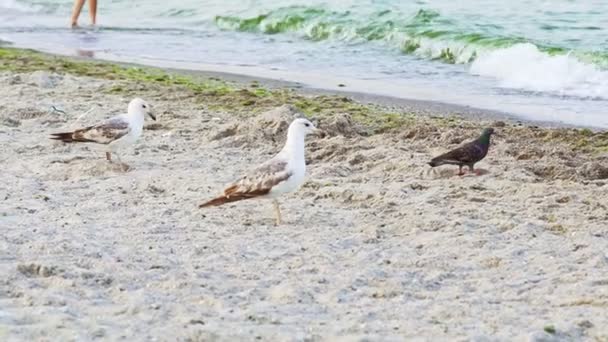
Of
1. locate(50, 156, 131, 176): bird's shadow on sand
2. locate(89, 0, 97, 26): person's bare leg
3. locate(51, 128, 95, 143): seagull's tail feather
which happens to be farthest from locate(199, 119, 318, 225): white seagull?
locate(89, 0, 97, 26): person's bare leg

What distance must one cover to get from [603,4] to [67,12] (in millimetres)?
9897

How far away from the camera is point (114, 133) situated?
30.6 feet

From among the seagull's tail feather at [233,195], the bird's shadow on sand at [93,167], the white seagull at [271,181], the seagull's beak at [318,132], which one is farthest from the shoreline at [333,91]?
the seagull's tail feather at [233,195]

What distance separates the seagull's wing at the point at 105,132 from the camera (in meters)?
9.32

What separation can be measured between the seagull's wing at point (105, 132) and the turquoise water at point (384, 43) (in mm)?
4438

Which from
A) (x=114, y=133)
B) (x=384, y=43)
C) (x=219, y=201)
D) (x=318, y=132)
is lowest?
(x=384, y=43)

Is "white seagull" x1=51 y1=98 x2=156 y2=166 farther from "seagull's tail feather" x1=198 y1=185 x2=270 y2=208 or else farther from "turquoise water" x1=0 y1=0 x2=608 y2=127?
"turquoise water" x1=0 y1=0 x2=608 y2=127

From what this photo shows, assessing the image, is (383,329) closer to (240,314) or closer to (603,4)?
(240,314)

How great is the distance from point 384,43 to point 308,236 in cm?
1163

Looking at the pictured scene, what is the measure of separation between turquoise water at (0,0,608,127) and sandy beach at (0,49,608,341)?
2.78 metres

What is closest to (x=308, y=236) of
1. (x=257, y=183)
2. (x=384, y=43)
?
(x=257, y=183)

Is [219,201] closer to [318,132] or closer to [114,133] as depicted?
[318,132]

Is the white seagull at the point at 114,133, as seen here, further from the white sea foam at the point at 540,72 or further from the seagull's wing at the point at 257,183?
the white sea foam at the point at 540,72

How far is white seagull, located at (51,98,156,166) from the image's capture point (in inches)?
367
